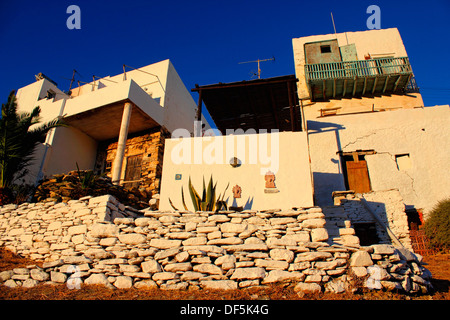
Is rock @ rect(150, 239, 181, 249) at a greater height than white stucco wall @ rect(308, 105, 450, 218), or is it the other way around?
white stucco wall @ rect(308, 105, 450, 218)

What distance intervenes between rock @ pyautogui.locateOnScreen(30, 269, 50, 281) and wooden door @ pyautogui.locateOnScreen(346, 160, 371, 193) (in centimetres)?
1016

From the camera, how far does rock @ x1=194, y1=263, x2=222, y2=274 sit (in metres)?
4.96

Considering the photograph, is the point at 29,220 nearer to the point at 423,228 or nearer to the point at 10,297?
the point at 10,297

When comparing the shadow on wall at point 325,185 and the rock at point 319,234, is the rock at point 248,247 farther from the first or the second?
the shadow on wall at point 325,185

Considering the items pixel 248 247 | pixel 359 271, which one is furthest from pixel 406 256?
pixel 248 247

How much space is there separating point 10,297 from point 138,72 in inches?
492

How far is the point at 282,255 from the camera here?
5086mm

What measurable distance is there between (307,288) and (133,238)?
129 inches

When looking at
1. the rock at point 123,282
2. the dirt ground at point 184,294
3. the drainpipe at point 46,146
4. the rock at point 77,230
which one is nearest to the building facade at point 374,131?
the dirt ground at point 184,294

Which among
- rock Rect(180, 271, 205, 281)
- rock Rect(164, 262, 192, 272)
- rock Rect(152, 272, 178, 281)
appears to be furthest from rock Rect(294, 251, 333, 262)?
rock Rect(152, 272, 178, 281)

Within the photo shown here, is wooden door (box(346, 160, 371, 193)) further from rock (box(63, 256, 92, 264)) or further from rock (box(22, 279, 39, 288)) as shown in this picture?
rock (box(22, 279, 39, 288))

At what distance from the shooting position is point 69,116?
1285 centimetres

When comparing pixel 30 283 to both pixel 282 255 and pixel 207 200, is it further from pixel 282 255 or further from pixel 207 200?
pixel 282 255

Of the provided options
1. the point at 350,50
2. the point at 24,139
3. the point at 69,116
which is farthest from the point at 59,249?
the point at 350,50
